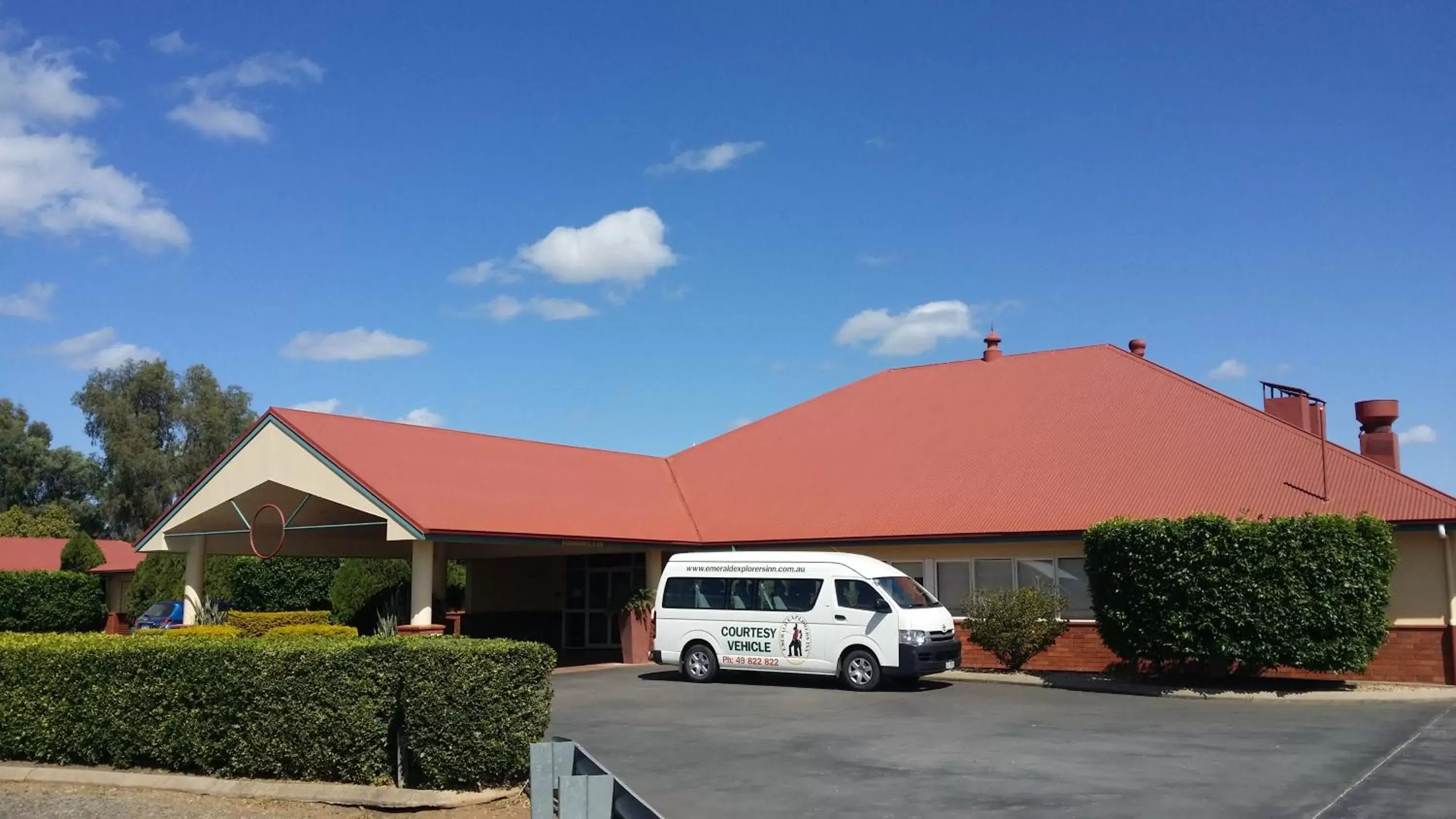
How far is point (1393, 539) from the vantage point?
2020 cm

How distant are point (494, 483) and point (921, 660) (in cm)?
953

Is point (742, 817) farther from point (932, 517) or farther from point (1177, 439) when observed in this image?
point (1177, 439)

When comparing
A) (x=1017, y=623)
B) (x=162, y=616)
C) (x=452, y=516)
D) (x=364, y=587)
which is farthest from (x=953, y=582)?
Result: (x=162, y=616)

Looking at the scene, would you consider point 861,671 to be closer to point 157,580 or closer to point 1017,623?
point 1017,623

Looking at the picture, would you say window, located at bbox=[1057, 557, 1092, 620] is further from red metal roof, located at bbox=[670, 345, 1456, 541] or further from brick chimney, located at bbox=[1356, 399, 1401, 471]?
brick chimney, located at bbox=[1356, 399, 1401, 471]

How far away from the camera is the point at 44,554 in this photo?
53656 millimetres

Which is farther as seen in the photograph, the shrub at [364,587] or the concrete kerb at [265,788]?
the shrub at [364,587]

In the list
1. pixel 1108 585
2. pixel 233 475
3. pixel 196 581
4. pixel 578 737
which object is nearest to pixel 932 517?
pixel 1108 585

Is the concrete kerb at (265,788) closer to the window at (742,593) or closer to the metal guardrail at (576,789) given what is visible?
the metal guardrail at (576,789)

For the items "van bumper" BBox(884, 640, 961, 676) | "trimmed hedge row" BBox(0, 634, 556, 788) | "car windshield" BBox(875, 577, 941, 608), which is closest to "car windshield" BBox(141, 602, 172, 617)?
"trimmed hedge row" BBox(0, 634, 556, 788)

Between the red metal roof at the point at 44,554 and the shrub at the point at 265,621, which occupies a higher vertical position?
the red metal roof at the point at 44,554

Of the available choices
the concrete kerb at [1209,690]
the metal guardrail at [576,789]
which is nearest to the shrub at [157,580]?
the concrete kerb at [1209,690]

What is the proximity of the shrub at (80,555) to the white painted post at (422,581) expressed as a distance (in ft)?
96.8

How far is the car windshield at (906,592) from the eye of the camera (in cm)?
1927
